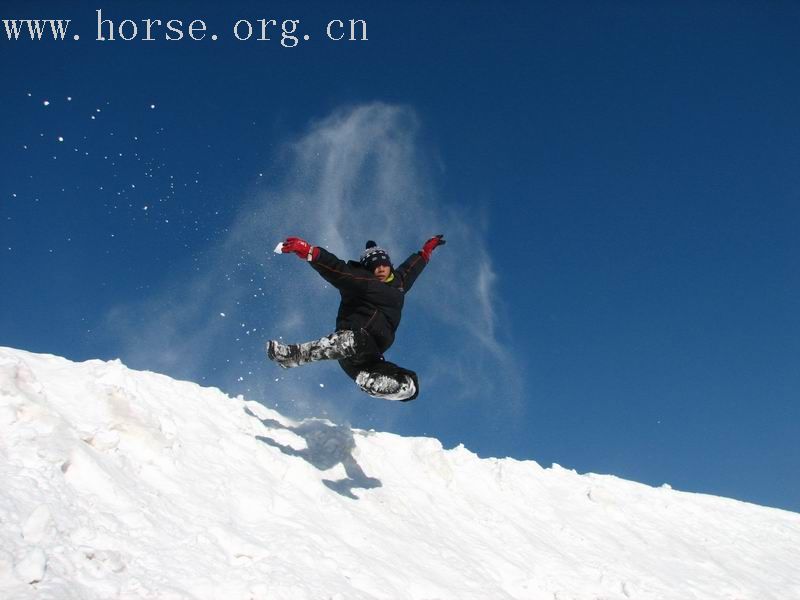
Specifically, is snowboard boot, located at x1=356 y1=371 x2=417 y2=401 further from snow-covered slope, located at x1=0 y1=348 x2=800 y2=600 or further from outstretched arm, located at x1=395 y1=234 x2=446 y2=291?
outstretched arm, located at x1=395 y1=234 x2=446 y2=291

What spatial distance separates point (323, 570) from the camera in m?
5.71

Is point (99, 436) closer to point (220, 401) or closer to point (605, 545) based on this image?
point (220, 401)

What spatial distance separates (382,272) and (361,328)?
1.02 metres

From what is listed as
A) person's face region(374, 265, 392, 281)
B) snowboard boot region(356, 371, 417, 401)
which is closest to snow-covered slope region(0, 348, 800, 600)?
snowboard boot region(356, 371, 417, 401)

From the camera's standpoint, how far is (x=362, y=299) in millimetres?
8453

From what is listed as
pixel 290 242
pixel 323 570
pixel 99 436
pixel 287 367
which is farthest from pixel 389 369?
pixel 99 436

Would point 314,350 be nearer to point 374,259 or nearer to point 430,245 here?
point 374,259

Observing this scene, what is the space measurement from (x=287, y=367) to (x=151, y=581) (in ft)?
13.6

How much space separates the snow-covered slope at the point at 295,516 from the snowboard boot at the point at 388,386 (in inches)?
53.4

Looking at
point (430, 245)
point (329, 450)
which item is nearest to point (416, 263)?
point (430, 245)

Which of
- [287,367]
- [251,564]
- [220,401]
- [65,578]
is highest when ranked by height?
[287,367]

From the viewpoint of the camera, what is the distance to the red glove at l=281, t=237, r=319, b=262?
8016 mm

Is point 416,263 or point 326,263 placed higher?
point 416,263

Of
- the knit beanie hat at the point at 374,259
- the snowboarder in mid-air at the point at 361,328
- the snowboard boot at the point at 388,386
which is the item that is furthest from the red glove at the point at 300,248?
the snowboard boot at the point at 388,386
